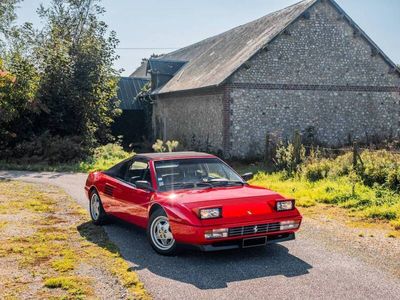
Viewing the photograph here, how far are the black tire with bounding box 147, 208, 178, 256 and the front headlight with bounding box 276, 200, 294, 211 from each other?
4.94 feet

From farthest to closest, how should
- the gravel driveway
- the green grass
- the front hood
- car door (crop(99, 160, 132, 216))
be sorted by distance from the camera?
the green grass
car door (crop(99, 160, 132, 216))
the front hood
the gravel driveway

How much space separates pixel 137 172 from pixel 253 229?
2.58 metres

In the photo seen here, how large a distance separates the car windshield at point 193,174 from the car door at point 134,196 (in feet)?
0.83

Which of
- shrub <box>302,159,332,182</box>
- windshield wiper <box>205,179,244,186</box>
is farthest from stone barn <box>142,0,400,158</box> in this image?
windshield wiper <box>205,179,244,186</box>

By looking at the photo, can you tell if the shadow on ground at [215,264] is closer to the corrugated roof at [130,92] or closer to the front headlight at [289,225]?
the front headlight at [289,225]

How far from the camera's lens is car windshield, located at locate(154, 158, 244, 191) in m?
7.01

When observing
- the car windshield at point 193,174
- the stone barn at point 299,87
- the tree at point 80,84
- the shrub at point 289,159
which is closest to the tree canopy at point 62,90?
the tree at point 80,84

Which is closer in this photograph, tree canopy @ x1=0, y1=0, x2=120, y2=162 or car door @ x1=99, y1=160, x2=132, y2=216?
car door @ x1=99, y1=160, x2=132, y2=216

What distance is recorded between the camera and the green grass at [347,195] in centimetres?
909

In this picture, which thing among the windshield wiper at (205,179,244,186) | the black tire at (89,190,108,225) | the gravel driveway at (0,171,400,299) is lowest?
the gravel driveway at (0,171,400,299)

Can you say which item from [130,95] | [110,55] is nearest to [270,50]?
[110,55]

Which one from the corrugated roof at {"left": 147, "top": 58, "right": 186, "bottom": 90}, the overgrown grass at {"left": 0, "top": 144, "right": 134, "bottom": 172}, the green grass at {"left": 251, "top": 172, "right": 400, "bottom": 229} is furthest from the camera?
the corrugated roof at {"left": 147, "top": 58, "right": 186, "bottom": 90}

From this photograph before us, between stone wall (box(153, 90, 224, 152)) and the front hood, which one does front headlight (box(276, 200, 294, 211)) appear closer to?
the front hood

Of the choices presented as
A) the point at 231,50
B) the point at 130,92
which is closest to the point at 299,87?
the point at 231,50
